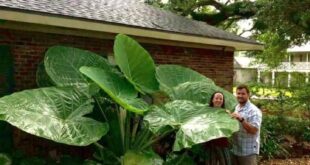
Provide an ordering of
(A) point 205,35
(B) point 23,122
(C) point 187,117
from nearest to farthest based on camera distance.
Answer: (B) point 23,122 < (C) point 187,117 < (A) point 205,35

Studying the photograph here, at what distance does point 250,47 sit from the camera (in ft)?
37.0

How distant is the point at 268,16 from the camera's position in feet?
45.5

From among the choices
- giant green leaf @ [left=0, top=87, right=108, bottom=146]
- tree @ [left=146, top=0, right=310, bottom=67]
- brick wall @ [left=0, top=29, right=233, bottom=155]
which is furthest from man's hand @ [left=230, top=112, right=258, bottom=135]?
tree @ [left=146, top=0, right=310, bottom=67]

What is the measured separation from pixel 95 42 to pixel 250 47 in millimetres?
4748

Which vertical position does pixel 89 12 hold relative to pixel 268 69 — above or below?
above

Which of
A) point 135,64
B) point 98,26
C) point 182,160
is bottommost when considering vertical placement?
point 182,160

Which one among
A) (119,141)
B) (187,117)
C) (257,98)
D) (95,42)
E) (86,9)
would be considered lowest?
(257,98)

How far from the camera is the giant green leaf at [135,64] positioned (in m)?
6.37

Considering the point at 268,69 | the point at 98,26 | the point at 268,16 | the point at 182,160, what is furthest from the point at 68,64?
the point at 268,69

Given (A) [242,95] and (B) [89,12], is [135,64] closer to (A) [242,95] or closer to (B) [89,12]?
(A) [242,95]

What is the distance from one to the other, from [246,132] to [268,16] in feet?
28.5

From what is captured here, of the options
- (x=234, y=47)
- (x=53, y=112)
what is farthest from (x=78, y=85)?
(x=234, y=47)

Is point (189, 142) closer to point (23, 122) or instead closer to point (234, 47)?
point (23, 122)

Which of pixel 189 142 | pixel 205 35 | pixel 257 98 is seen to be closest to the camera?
pixel 189 142
